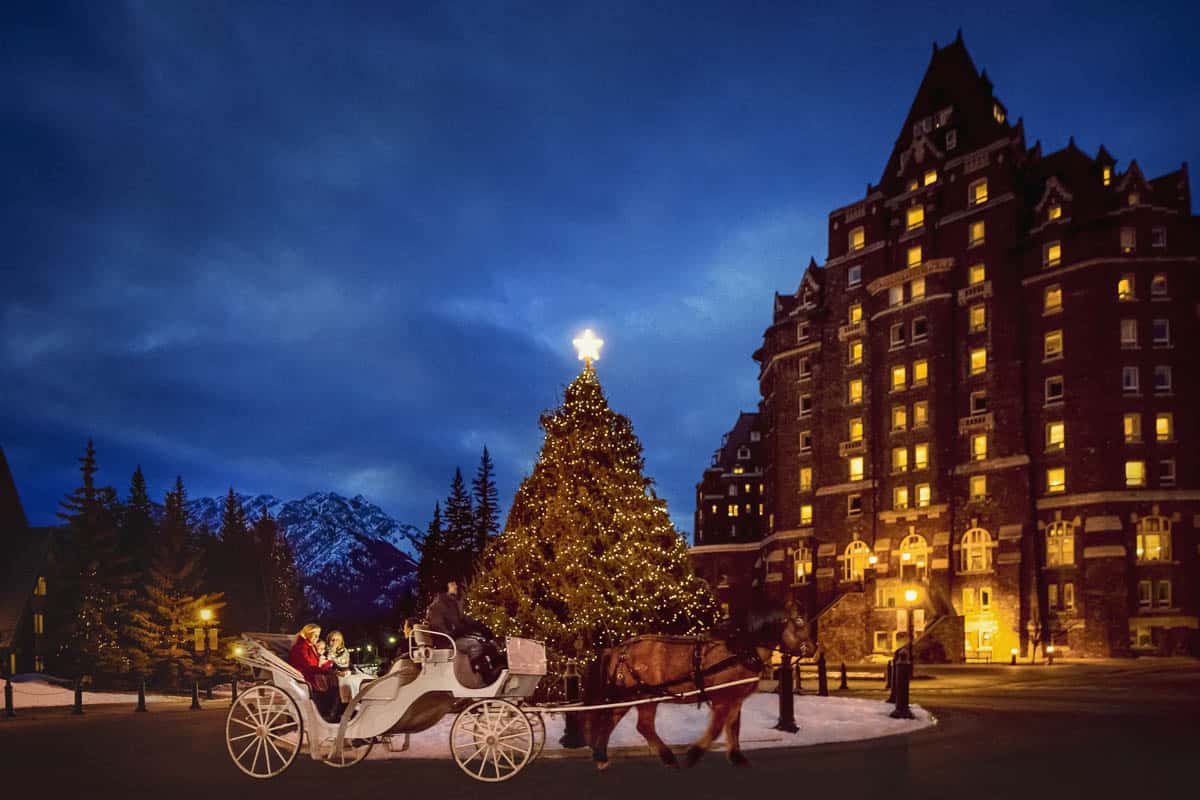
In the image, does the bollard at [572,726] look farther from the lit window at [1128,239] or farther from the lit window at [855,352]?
the lit window at [855,352]

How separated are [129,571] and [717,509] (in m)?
63.5

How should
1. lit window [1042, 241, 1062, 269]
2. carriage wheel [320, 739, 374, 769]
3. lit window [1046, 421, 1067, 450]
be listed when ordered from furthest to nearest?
1. lit window [1042, 241, 1062, 269]
2. lit window [1046, 421, 1067, 450]
3. carriage wheel [320, 739, 374, 769]

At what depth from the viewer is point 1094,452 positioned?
5538 cm

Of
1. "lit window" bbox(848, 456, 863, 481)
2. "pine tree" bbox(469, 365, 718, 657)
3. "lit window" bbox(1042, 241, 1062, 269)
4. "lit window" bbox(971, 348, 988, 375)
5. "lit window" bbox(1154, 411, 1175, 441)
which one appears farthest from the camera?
"lit window" bbox(848, 456, 863, 481)

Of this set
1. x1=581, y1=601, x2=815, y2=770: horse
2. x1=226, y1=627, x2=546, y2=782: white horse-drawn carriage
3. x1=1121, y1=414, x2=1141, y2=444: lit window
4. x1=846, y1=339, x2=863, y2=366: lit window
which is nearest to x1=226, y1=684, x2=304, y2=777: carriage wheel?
x1=226, y1=627, x2=546, y2=782: white horse-drawn carriage

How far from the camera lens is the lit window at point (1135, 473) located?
180ft

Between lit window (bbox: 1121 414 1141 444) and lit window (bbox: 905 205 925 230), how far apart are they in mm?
17602

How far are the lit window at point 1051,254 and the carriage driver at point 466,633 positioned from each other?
53363 mm

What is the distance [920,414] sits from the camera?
63.5 metres

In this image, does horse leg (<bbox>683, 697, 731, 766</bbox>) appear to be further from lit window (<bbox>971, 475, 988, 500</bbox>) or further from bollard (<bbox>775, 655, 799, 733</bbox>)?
lit window (<bbox>971, 475, 988, 500</bbox>)

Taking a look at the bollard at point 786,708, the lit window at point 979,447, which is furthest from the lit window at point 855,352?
the bollard at point 786,708

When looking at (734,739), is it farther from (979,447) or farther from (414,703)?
(979,447)

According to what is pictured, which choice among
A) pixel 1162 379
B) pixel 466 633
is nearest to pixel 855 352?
pixel 1162 379

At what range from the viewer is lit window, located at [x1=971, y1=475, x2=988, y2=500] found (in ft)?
197
